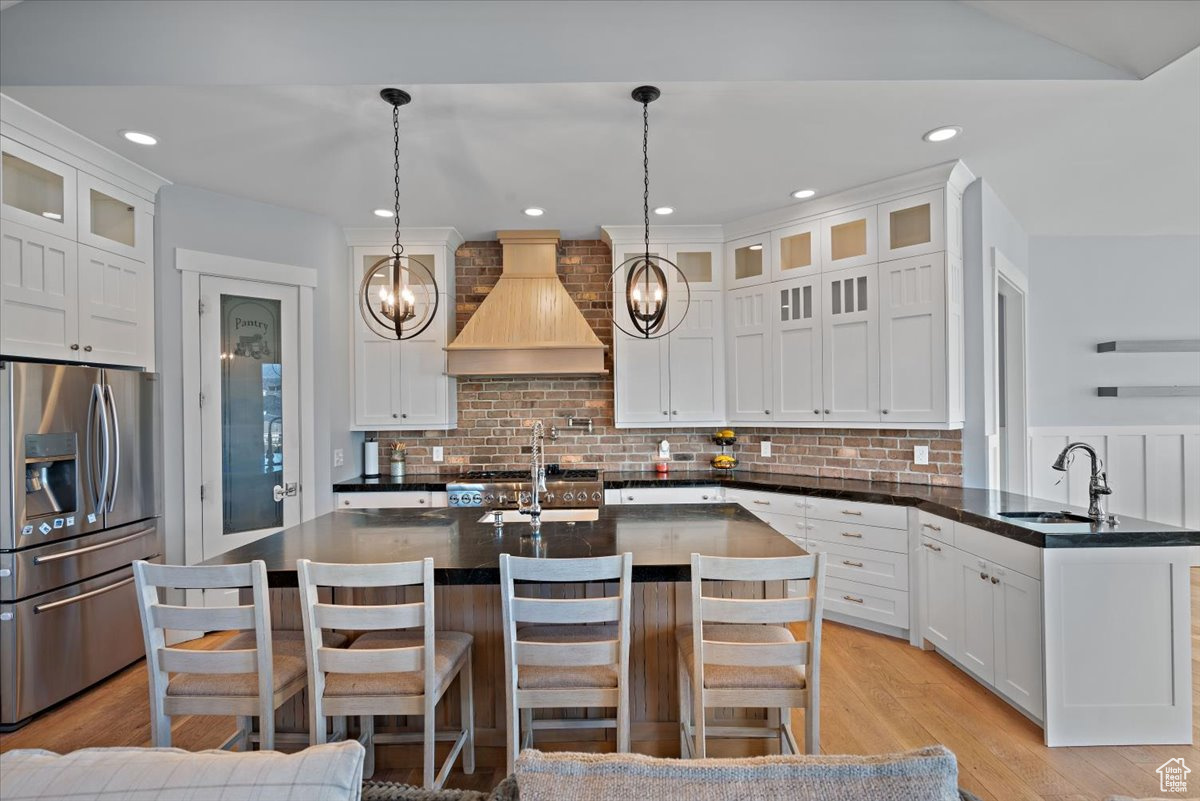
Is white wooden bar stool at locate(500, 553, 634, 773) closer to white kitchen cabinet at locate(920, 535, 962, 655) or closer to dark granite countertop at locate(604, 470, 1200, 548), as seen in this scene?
dark granite countertop at locate(604, 470, 1200, 548)

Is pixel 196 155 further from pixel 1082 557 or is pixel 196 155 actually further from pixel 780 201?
pixel 1082 557

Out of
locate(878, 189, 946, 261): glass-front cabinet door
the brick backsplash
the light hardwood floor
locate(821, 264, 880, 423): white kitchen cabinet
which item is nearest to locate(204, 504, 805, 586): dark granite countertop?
the light hardwood floor

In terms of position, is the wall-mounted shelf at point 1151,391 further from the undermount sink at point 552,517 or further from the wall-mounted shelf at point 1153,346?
the undermount sink at point 552,517

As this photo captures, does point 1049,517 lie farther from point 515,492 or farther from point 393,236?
point 393,236

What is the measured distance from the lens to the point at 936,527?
119 inches

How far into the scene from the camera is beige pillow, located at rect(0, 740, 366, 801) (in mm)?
792

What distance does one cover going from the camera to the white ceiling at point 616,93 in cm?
244

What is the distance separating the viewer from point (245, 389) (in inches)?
147

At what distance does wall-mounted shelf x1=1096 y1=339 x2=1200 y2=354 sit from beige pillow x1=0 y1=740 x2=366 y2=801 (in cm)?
599

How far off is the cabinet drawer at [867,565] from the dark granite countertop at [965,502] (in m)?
0.32

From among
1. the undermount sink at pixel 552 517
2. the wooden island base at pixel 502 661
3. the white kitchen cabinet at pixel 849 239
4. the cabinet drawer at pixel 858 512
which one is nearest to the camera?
the wooden island base at pixel 502 661

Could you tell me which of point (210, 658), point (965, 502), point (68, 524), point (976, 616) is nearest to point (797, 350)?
point (965, 502)

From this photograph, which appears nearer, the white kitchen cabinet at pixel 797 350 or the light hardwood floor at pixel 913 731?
the light hardwood floor at pixel 913 731

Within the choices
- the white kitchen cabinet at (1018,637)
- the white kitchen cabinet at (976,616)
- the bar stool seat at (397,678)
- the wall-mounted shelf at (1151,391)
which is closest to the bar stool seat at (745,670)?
the bar stool seat at (397,678)
